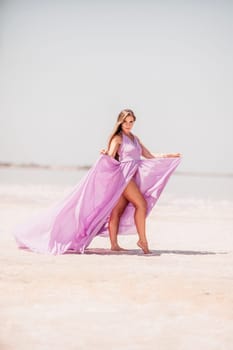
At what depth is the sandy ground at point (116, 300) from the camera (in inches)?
152

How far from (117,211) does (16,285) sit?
2.94m

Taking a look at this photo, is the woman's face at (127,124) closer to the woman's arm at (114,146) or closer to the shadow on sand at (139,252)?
the woman's arm at (114,146)

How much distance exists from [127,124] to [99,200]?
913 mm

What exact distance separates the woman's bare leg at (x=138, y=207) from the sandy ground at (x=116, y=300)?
0.82ft

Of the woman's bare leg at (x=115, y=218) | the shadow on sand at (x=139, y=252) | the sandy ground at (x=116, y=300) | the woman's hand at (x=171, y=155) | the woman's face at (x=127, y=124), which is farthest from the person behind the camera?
the woman's hand at (x=171, y=155)

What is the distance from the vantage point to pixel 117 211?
8.16 meters

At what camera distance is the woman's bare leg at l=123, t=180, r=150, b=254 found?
7.95 metres

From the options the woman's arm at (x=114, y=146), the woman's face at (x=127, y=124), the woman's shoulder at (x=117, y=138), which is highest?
the woman's face at (x=127, y=124)

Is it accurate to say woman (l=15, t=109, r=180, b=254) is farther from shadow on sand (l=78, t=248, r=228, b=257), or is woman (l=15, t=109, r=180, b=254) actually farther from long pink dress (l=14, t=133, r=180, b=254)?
shadow on sand (l=78, t=248, r=228, b=257)

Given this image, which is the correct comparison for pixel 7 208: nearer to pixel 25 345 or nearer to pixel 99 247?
pixel 99 247

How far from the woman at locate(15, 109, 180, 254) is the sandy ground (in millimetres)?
258

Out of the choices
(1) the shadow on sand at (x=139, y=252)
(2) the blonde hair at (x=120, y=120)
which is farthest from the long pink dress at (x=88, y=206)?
(1) the shadow on sand at (x=139, y=252)

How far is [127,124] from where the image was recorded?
25.8 feet

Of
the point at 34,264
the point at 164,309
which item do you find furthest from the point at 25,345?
the point at 34,264
